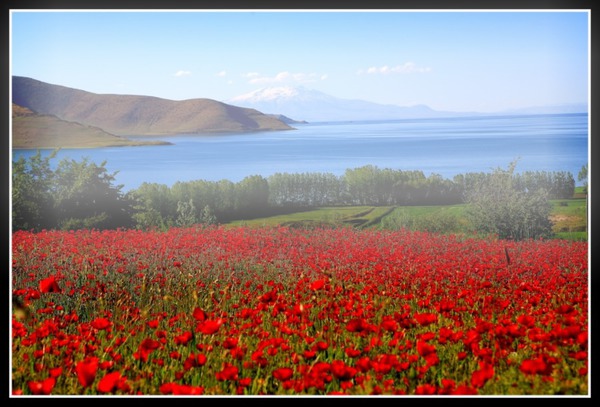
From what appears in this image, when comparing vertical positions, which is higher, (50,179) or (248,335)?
(50,179)

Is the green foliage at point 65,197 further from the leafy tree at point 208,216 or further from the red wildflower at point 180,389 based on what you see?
the red wildflower at point 180,389

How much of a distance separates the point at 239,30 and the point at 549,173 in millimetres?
2989

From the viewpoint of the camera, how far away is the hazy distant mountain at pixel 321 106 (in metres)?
5.75

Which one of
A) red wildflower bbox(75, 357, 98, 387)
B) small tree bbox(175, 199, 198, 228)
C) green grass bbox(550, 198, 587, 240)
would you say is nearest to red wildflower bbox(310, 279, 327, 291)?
small tree bbox(175, 199, 198, 228)

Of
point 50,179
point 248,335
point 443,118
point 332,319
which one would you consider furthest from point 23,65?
point 443,118

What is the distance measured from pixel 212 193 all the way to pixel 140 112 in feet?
3.31

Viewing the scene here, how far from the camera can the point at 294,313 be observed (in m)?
4.70

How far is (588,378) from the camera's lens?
4117 mm

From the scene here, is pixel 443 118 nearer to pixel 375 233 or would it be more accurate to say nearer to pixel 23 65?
pixel 375 233

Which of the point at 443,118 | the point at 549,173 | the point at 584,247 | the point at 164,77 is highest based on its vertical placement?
the point at 164,77

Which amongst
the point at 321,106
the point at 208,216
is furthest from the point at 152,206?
the point at 321,106

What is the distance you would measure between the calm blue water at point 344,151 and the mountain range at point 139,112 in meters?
0.12

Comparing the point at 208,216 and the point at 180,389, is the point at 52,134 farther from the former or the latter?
the point at 180,389

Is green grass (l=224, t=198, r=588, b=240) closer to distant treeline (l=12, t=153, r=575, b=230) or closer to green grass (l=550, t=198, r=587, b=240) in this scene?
distant treeline (l=12, t=153, r=575, b=230)
